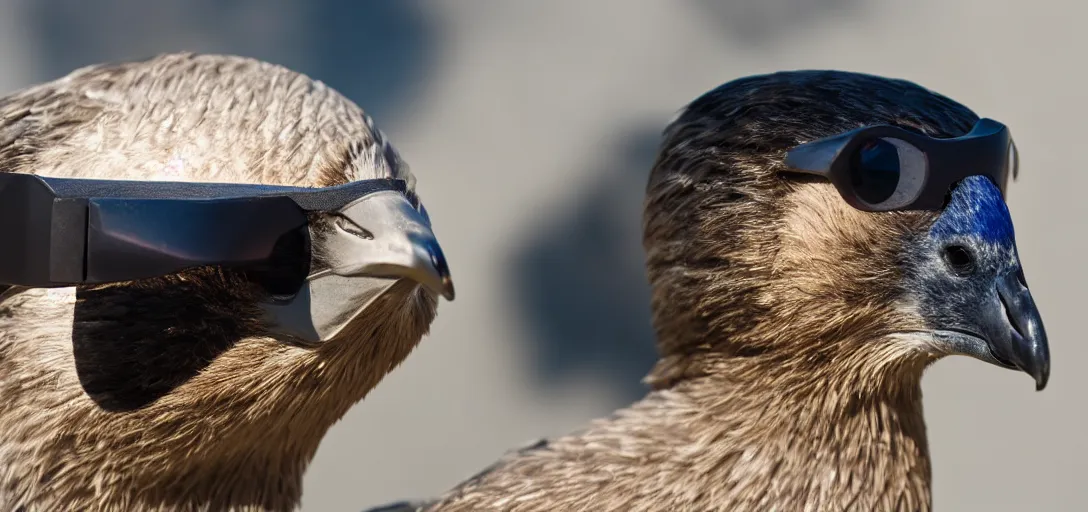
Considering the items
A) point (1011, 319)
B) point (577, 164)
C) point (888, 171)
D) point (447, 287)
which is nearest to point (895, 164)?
point (888, 171)

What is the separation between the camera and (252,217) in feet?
5.30

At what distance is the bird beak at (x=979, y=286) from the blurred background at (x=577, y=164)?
5.57 ft

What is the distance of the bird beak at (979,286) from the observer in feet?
6.96

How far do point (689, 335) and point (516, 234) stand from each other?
1.35 m

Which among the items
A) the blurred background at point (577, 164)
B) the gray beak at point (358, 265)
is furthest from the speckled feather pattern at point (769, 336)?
the blurred background at point (577, 164)

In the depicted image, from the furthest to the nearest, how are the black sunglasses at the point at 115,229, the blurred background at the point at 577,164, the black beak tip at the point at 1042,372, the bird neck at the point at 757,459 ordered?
the blurred background at the point at 577,164 < the bird neck at the point at 757,459 < the black beak tip at the point at 1042,372 < the black sunglasses at the point at 115,229

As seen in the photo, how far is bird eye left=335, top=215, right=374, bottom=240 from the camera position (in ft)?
5.44

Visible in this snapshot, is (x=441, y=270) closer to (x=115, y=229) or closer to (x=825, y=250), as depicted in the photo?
(x=115, y=229)

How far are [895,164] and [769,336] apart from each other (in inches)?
15.0

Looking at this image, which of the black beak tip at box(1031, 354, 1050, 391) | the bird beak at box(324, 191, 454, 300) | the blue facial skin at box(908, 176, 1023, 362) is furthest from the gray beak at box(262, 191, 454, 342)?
the black beak tip at box(1031, 354, 1050, 391)

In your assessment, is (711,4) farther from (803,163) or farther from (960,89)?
(803,163)

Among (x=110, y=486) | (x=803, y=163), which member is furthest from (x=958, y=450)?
(x=110, y=486)

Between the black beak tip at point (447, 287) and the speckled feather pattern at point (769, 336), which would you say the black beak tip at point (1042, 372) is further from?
the black beak tip at point (447, 287)

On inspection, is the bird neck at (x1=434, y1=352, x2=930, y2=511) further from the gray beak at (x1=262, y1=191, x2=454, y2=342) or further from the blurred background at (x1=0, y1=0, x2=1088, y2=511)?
the blurred background at (x1=0, y1=0, x2=1088, y2=511)
